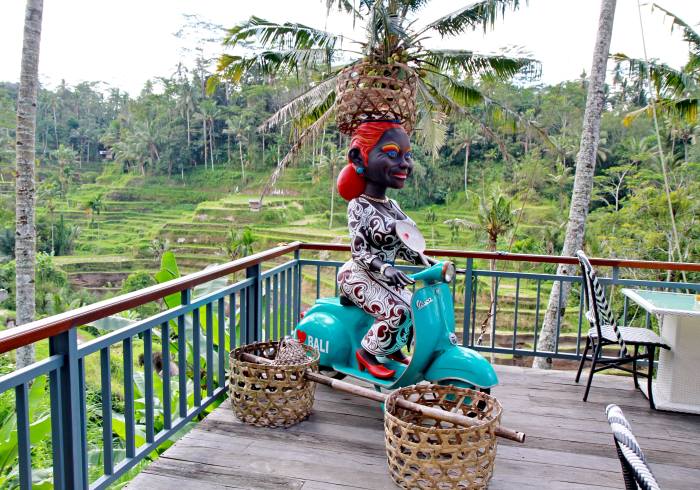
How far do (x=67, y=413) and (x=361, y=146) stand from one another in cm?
188

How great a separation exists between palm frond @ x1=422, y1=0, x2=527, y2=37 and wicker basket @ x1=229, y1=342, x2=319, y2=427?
625 cm

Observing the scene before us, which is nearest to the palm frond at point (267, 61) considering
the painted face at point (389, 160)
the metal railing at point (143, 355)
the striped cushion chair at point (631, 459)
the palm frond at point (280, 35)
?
the palm frond at point (280, 35)

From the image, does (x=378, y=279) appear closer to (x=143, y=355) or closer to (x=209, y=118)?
(x=143, y=355)

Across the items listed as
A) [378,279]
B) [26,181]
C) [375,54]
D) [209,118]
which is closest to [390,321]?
[378,279]

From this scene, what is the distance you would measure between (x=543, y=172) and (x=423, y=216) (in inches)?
279

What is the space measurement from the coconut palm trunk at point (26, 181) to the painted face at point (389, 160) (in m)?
5.25

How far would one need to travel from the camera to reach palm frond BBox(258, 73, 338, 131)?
25.2ft

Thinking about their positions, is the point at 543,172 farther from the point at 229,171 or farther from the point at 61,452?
the point at 61,452

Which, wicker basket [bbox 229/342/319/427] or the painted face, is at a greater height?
the painted face

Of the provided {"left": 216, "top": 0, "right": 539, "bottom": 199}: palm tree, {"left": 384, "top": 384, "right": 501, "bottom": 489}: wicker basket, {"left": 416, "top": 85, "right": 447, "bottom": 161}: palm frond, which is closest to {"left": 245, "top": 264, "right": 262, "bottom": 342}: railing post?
{"left": 384, "top": 384, "right": 501, "bottom": 489}: wicker basket

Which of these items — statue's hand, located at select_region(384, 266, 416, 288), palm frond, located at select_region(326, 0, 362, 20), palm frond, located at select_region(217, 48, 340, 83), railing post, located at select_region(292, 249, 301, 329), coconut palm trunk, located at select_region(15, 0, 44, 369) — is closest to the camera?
statue's hand, located at select_region(384, 266, 416, 288)

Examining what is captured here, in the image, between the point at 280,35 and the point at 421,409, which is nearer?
the point at 421,409

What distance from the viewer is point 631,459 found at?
940 mm

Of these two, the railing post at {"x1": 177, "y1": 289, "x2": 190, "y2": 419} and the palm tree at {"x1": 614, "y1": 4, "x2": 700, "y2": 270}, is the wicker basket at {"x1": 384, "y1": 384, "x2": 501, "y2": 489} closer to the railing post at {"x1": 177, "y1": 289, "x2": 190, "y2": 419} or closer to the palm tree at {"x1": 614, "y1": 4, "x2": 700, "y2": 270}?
the railing post at {"x1": 177, "y1": 289, "x2": 190, "y2": 419}
